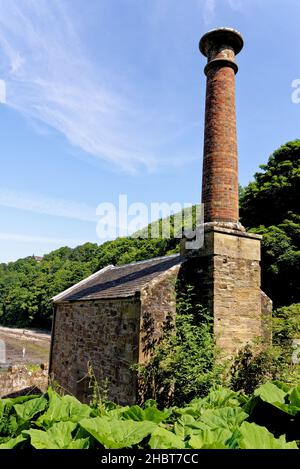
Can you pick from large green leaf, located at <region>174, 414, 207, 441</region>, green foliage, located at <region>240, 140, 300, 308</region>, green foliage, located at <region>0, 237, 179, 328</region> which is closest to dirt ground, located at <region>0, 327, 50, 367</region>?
green foliage, located at <region>0, 237, 179, 328</region>

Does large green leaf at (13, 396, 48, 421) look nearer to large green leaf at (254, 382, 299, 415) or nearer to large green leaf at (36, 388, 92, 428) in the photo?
large green leaf at (36, 388, 92, 428)

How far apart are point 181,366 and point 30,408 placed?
593 centimetres

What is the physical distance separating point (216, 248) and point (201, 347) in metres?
2.64

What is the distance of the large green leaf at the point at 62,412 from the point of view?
2.65 m

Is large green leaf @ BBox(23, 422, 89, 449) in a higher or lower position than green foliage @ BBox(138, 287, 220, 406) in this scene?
higher

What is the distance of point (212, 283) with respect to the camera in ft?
30.8

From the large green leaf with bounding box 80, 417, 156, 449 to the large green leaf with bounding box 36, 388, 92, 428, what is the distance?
1.21 feet

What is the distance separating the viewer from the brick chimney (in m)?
10.4

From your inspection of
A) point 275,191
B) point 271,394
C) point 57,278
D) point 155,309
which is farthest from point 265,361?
point 57,278

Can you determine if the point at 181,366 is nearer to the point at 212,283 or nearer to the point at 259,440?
the point at 212,283

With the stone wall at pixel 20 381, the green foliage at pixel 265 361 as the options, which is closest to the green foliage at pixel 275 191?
the green foliage at pixel 265 361

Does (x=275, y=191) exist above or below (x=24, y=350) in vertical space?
above

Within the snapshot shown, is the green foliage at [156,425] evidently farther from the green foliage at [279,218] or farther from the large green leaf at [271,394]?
the green foliage at [279,218]
